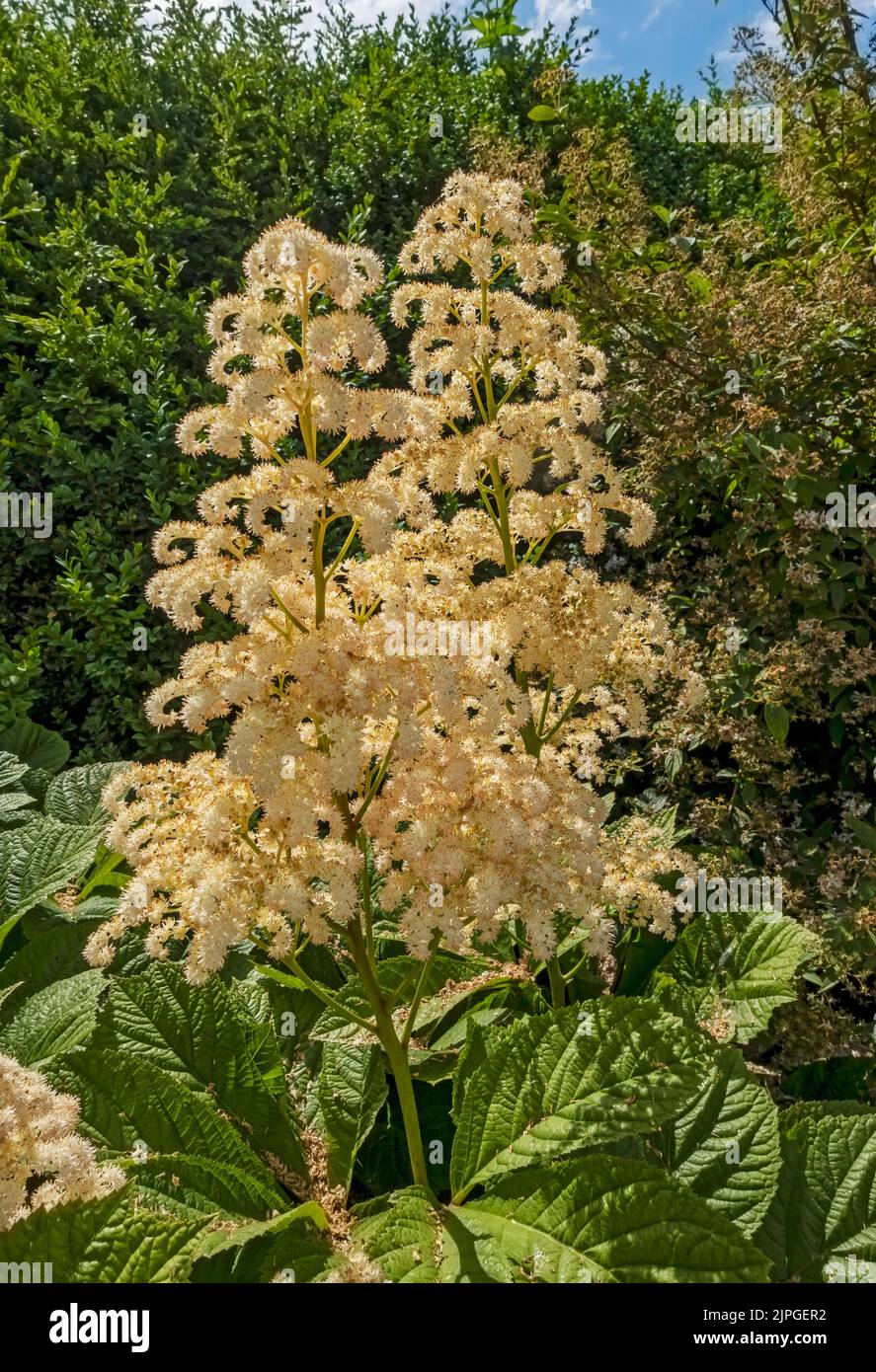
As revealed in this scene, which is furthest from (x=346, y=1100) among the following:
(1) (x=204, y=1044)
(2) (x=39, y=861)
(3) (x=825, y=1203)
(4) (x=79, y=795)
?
(4) (x=79, y=795)

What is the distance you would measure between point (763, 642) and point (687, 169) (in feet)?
12.3

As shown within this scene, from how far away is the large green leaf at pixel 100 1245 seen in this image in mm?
1128

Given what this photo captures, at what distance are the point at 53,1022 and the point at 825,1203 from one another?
138 centimetres

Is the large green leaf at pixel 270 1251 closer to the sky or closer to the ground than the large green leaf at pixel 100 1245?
closer to the ground

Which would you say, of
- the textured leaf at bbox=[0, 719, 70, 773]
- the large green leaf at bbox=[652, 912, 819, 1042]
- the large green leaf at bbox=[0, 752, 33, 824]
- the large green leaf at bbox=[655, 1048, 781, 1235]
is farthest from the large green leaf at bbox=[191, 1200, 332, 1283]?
the textured leaf at bbox=[0, 719, 70, 773]

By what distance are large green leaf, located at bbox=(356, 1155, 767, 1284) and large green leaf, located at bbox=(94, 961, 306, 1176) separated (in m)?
0.34

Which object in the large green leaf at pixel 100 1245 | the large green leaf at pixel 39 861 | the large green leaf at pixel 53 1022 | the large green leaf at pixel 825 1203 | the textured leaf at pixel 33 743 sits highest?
the textured leaf at pixel 33 743

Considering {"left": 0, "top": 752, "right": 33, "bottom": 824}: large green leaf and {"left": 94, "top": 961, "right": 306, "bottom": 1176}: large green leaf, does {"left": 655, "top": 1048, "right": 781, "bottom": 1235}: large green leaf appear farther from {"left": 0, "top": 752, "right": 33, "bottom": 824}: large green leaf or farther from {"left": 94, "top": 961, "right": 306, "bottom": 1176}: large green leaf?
{"left": 0, "top": 752, "right": 33, "bottom": 824}: large green leaf

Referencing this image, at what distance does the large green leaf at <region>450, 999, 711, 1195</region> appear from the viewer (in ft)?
4.58

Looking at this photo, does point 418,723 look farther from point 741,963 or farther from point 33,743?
point 33,743

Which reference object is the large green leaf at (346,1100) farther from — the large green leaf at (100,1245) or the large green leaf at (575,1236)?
the large green leaf at (100,1245)

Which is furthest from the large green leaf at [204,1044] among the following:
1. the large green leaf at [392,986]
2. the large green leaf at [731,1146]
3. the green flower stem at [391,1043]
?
the large green leaf at [731,1146]

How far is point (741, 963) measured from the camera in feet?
6.91
